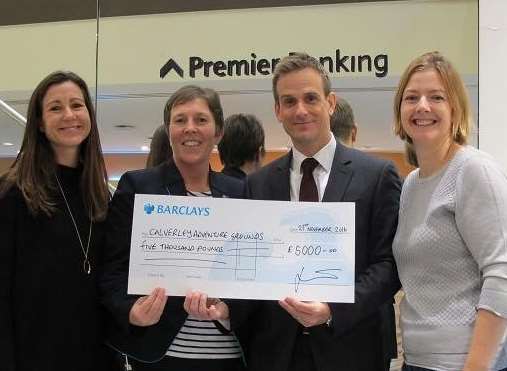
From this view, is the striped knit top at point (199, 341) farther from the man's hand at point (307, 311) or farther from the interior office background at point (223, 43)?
the interior office background at point (223, 43)

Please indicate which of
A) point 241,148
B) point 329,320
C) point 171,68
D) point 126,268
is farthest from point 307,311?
point 171,68

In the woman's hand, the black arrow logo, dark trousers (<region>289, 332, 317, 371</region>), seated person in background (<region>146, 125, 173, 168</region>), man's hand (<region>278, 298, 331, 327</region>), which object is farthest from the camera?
the black arrow logo

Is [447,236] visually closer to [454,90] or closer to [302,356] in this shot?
[454,90]

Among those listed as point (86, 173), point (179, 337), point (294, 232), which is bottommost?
point (179, 337)

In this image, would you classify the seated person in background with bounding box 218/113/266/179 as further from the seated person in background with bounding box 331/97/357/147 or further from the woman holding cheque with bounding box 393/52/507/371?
the woman holding cheque with bounding box 393/52/507/371

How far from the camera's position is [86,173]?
87.4 inches

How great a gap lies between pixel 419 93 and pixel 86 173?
3.81 feet

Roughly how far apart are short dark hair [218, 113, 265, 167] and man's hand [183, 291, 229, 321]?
3.39 feet

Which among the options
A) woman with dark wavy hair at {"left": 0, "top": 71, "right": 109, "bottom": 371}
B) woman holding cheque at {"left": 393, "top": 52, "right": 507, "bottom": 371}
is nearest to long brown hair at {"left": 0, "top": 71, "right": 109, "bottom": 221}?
woman with dark wavy hair at {"left": 0, "top": 71, "right": 109, "bottom": 371}

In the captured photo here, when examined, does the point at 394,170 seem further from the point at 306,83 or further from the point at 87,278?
the point at 87,278

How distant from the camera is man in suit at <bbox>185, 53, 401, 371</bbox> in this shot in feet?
6.27

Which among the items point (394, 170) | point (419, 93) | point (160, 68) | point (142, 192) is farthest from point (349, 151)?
point (160, 68)

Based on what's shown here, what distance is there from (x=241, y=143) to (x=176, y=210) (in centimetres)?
99

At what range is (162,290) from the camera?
191 centimetres
